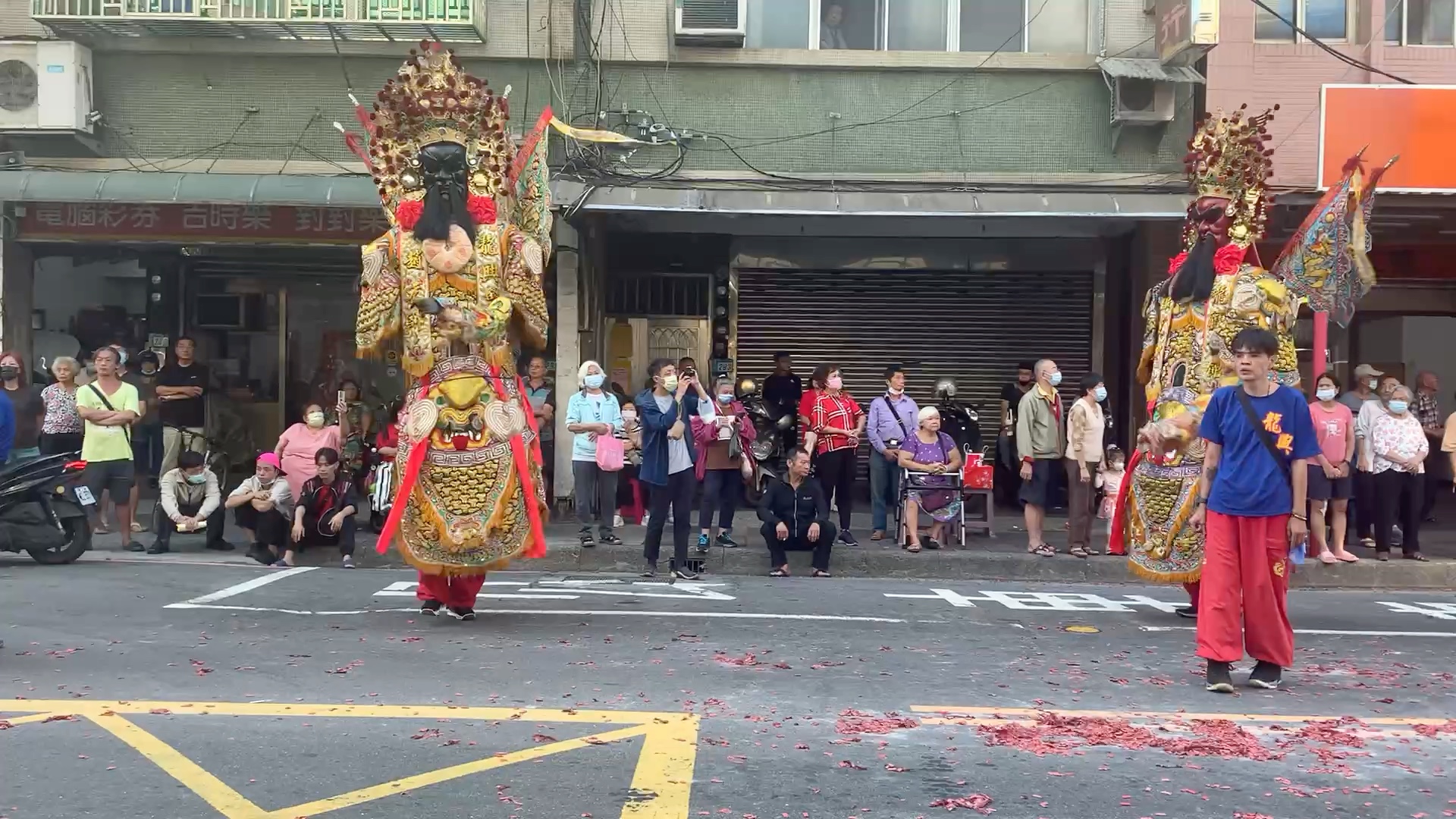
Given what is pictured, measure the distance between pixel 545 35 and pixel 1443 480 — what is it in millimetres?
11917

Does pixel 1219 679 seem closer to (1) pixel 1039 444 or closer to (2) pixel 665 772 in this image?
(2) pixel 665 772

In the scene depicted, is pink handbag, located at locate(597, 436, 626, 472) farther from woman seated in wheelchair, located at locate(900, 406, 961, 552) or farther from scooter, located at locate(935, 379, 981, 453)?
scooter, located at locate(935, 379, 981, 453)

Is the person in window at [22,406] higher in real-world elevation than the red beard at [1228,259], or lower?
lower

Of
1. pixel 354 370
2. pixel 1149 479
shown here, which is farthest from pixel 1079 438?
pixel 354 370

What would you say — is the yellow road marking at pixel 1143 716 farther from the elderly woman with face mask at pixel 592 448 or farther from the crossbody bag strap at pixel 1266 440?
the elderly woman with face mask at pixel 592 448

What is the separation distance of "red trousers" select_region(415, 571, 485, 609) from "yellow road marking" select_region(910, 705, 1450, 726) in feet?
10.6

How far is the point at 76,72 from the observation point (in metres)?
14.0


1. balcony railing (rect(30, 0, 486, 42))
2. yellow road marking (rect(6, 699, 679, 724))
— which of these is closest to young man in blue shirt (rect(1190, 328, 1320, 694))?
yellow road marking (rect(6, 699, 679, 724))

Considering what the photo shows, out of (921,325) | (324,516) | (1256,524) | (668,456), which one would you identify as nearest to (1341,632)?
(1256,524)

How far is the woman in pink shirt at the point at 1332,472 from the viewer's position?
39.4 ft

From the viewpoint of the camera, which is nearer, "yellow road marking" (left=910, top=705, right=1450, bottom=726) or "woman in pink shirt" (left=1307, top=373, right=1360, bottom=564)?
"yellow road marking" (left=910, top=705, right=1450, bottom=726)

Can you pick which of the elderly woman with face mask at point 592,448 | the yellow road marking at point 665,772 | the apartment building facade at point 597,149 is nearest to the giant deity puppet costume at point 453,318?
the yellow road marking at point 665,772

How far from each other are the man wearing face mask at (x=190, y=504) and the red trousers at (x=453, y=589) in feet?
15.7

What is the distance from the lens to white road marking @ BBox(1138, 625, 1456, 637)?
8508mm
